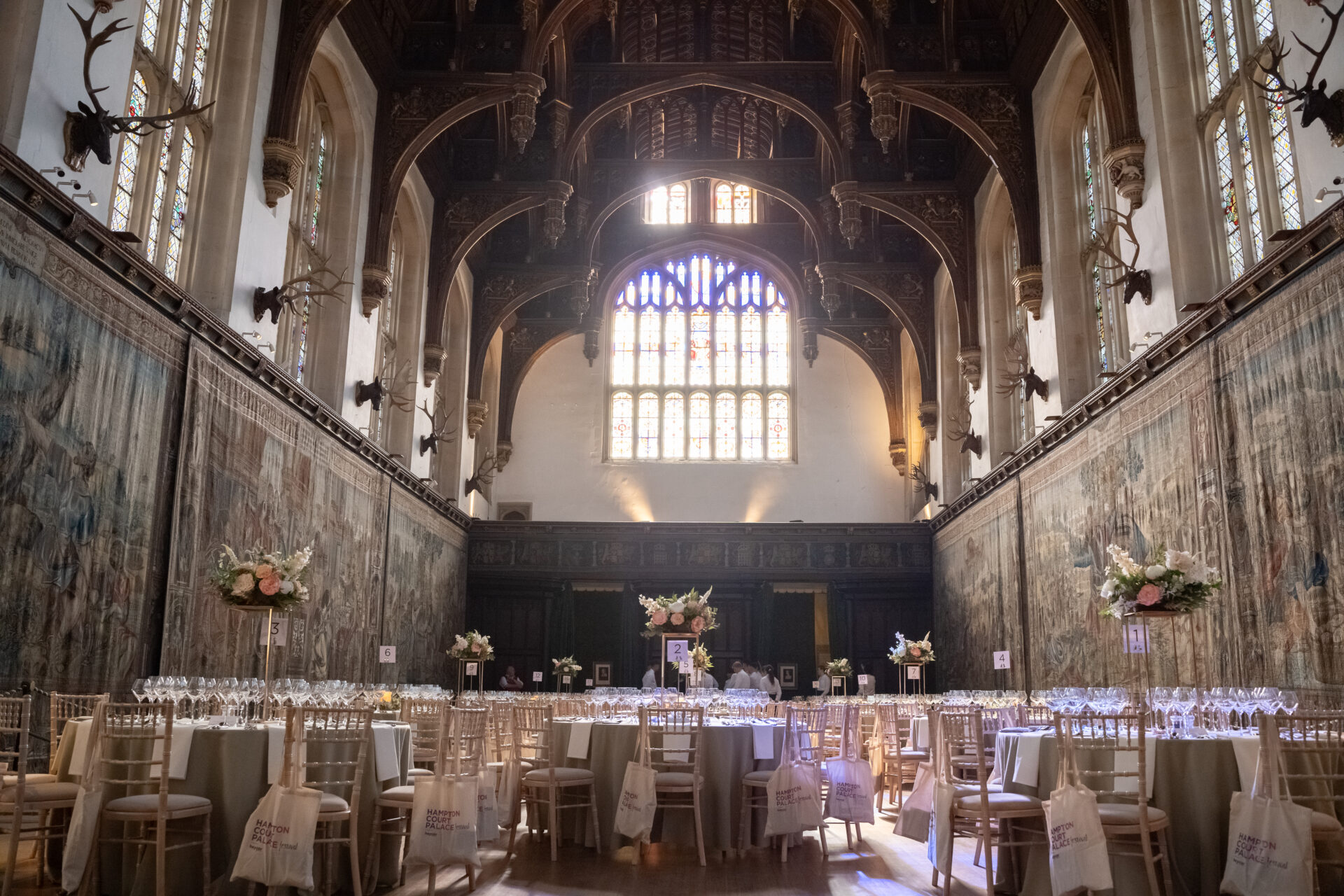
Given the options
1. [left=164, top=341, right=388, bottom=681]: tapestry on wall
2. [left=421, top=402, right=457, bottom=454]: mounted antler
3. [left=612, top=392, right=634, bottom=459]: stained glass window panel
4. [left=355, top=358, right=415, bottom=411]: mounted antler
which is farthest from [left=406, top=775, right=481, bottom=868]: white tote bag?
[left=612, top=392, right=634, bottom=459]: stained glass window panel

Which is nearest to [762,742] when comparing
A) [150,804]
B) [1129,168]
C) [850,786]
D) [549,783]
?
[850,786]

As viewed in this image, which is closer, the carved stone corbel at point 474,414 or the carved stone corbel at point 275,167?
the carved stone corbel at point 275,167

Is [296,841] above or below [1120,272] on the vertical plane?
below

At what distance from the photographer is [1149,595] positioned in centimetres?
823

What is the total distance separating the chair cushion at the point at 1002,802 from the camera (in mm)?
6676

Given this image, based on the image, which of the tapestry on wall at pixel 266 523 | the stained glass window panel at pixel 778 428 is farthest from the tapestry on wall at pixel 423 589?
the stained glass window panel at pixel 778 428

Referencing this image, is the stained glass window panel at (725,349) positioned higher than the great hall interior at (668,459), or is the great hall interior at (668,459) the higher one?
the stained glass window panel at (725,349)

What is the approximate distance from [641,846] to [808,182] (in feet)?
57.0

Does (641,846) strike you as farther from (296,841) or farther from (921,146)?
(921,146)

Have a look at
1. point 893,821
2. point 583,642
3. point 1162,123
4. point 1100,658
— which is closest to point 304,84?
point 1162,123

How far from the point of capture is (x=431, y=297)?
2117 centimetres

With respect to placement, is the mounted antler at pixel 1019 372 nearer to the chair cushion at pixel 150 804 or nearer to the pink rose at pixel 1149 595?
the pink rose at pixel 1149 595

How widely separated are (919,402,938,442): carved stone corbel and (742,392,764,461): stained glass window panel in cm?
491

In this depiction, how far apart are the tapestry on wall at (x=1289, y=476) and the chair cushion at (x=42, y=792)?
938cm
